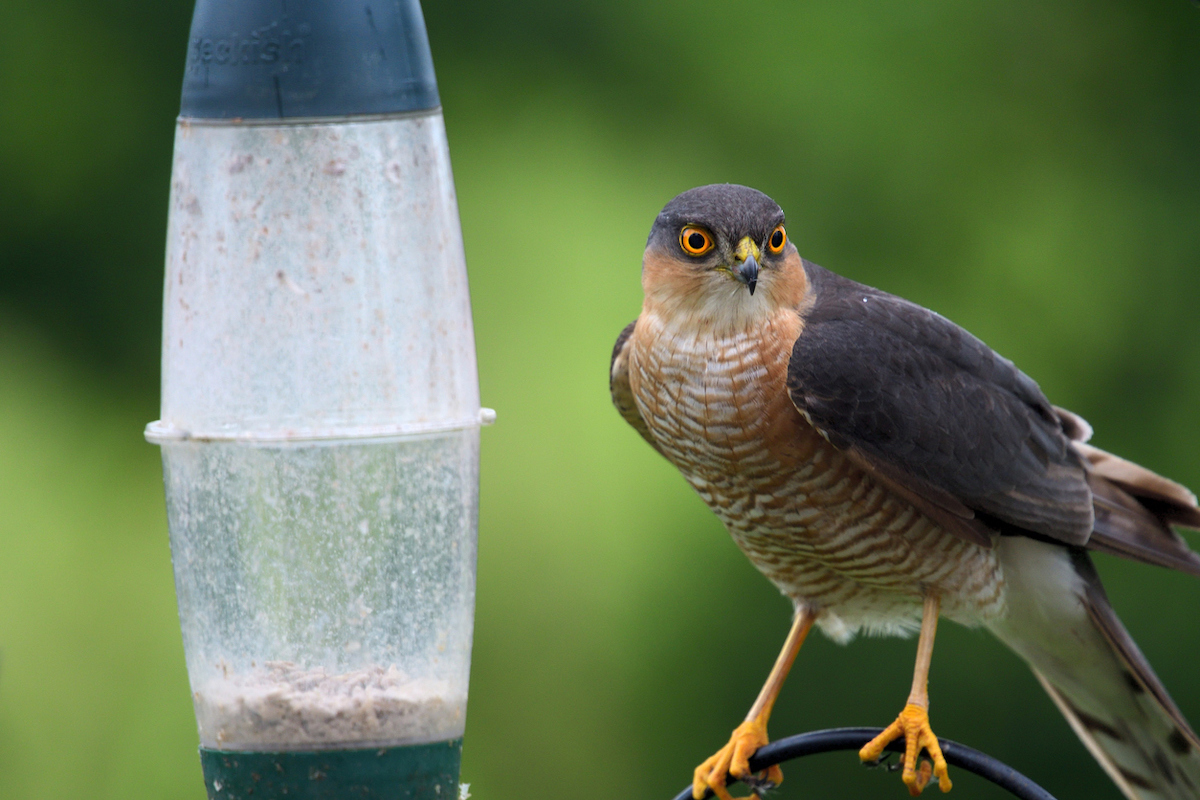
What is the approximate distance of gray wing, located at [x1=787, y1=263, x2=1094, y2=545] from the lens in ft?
9.48

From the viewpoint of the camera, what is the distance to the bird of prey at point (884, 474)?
2.90m

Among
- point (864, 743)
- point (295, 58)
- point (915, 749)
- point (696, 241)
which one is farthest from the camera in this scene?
point (915, 749)

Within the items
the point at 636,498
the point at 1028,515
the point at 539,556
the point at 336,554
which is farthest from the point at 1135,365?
the point at 336,554

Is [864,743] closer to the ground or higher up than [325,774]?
closer to the ground

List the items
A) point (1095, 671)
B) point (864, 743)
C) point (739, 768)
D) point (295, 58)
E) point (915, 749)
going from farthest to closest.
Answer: point (1095, 671) → point (739, 768) → point (915, 749) → point (864, 743) → point (295, 58)

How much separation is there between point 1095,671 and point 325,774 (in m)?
2.30

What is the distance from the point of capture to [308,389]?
2105 mm

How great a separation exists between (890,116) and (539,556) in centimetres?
254

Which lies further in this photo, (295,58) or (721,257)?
(721,257)

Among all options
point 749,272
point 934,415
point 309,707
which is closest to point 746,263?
point 749,272

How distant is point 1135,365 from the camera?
598 centimetres

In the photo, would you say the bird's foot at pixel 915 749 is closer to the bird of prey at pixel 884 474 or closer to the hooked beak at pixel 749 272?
the bird of prey at pixel 884 474

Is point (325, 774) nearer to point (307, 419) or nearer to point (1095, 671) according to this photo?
point (307, 419)

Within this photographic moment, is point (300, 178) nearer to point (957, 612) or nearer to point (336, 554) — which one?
point (336, 554)
